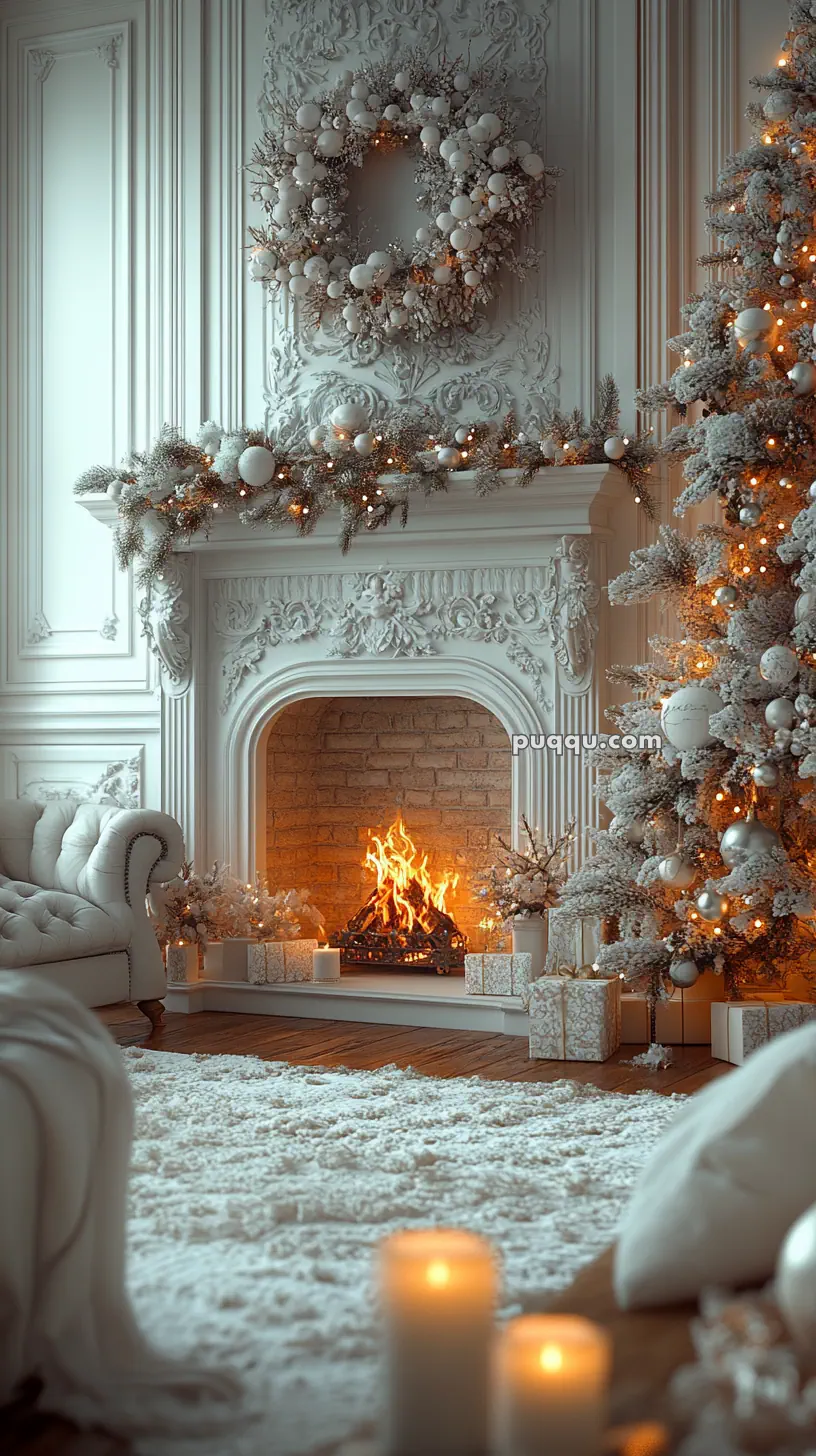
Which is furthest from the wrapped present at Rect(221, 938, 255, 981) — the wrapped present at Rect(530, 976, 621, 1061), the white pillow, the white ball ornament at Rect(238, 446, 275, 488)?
the white pillow

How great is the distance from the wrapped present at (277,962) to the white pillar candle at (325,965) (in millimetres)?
51

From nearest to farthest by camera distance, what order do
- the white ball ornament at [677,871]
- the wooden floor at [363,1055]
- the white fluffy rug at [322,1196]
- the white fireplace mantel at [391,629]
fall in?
the wooden floor at [363,1055] → the white fluffy rug at [322,1196] → the white ball ornament at [677,871] → the white fireplace mantel at [391,629]

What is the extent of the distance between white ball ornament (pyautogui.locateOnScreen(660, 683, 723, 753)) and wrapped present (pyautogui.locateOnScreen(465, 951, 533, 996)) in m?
1.12

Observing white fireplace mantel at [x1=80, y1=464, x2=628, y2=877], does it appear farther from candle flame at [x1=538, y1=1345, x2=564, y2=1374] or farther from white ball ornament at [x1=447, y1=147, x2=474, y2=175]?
candle flame at [x1=538, y1=1345, x2=564, y2=1374]

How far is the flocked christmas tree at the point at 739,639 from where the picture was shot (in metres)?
4.30

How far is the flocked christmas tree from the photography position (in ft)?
14.1

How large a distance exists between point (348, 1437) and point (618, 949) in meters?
2.83

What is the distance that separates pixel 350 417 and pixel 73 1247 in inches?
153

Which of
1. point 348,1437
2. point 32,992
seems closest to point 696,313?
point 32,992

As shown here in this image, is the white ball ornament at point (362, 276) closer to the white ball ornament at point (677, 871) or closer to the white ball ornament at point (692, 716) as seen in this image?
the white ball ornament at point (692, 716)

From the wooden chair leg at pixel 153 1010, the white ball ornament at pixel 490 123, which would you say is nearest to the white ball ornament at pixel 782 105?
the white ball ornament at pixel 490 123

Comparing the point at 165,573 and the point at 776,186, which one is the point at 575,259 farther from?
the point at 165,573

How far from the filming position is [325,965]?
556 centimetres

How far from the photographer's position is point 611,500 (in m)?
5.21
